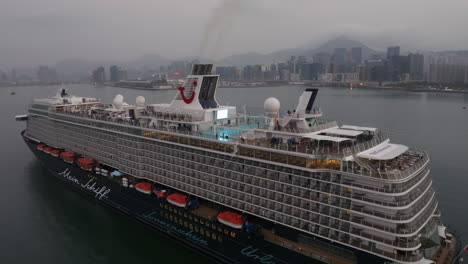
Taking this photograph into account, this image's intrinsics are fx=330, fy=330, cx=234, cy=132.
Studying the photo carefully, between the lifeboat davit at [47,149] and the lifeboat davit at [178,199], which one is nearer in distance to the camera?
the lifeboat davit at [178,199]

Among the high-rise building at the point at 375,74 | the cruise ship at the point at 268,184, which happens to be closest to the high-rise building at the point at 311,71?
the high-rise building at the point at 375,74

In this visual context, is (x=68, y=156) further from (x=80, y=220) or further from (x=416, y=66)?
(x=416, y=66)

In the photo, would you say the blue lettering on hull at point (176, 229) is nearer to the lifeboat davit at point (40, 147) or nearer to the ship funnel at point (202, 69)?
the ship funnel at point (202, 69)

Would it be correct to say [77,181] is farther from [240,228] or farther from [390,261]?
[390,261]

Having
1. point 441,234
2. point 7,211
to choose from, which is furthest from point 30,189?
point 441,234

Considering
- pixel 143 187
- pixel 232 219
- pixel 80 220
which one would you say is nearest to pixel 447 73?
pixel 143 187
